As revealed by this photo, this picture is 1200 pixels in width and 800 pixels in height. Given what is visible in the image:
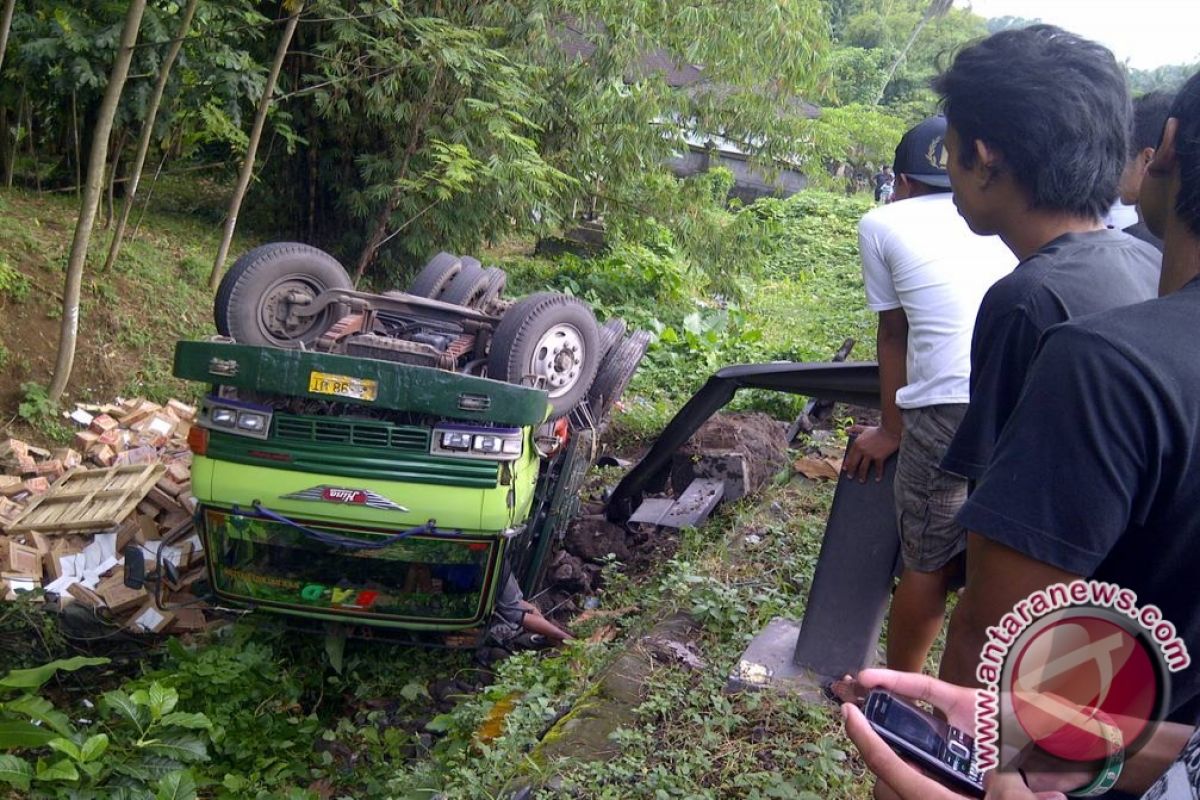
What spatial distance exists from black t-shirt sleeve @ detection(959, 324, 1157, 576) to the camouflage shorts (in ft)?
4.55

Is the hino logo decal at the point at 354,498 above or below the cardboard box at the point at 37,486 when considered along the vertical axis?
above

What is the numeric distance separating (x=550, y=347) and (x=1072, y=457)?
4.18 meters

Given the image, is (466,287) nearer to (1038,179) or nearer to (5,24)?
(5,24)

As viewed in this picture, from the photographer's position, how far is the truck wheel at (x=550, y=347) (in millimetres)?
5375

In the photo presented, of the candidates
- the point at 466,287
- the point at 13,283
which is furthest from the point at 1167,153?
the point at 13,283

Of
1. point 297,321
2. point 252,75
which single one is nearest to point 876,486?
point 297,321

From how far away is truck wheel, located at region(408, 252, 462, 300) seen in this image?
23.0 feet

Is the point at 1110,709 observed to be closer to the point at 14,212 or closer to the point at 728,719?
the point at 728,719

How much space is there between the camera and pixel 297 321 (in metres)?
6.06

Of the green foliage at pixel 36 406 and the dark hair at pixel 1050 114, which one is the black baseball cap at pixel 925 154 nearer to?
the dark hair at pixel 1050 114

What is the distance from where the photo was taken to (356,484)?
4.55 m

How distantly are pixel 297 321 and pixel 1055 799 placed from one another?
17.4 ft

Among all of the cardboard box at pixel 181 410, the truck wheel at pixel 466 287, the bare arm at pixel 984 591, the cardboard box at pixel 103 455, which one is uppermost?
the bare arm at pixel 984 591

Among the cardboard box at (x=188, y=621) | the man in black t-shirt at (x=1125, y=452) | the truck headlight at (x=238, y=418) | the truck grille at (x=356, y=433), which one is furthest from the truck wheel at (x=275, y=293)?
the man in black t-shirt at (x=1125, y=452)
